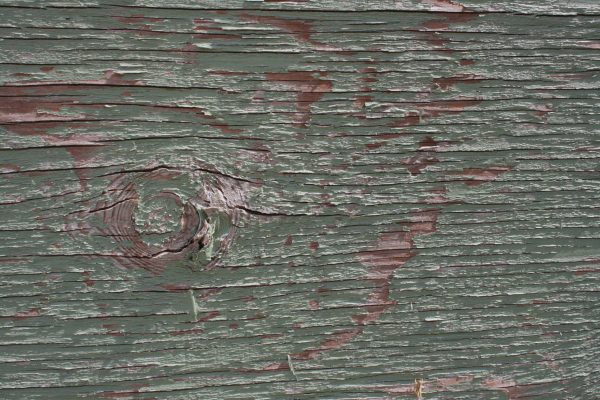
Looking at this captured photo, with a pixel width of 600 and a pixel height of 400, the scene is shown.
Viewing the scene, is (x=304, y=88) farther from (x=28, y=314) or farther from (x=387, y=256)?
(x=28, y=314)

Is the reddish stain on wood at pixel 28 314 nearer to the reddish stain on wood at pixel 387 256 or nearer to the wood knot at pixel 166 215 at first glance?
the wood knot at pixel 166 215

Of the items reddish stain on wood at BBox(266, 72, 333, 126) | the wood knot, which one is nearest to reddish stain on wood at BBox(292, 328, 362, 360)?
the wood knot

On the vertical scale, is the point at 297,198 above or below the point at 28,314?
above

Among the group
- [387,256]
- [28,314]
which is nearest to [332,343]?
[387,256]

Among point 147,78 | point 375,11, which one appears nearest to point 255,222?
point 147,78

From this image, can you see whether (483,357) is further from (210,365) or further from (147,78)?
(147,78)

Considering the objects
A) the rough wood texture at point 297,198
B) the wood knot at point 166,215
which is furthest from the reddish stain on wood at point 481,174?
the wood knot at point 166,215

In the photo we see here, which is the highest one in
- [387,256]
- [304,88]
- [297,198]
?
[304,88]

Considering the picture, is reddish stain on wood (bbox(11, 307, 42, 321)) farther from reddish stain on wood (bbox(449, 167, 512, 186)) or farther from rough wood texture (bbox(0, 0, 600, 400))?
reddish stain on wood (bbox(449, 167, 512, 186))

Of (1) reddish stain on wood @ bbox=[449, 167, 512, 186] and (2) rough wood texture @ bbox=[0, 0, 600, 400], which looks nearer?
(2) rough wood texture @ bbox=[0, 0, 600, 400]
